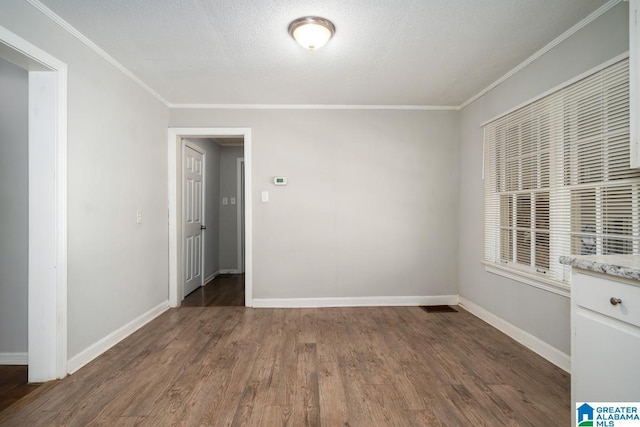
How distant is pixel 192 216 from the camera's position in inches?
166

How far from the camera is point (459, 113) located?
369cm

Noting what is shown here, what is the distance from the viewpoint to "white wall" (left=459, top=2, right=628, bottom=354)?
1.93 metres

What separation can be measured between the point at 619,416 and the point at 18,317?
3.58 metres

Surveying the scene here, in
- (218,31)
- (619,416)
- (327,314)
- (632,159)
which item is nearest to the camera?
(619,416)

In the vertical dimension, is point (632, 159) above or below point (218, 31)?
below

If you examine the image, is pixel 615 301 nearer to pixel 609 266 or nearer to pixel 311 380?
pixel 609 266

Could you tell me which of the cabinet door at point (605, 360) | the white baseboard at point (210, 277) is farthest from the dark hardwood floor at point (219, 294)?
the cabinet door at point (605, 360)

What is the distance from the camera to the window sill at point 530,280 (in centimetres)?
219

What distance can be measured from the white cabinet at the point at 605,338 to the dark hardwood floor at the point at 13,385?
119 inches

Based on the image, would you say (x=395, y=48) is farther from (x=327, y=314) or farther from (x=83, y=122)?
(x=327, y=314)

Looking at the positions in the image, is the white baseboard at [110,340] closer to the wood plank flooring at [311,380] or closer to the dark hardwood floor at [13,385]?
the wood plank flooring at [311,380]

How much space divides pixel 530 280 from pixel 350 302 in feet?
6.11

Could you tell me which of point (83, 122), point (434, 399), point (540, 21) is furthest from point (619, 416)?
point (83, 122)

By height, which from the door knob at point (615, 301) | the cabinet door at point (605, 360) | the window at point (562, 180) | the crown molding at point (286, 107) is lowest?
the cabinet door at point (605, 360)
